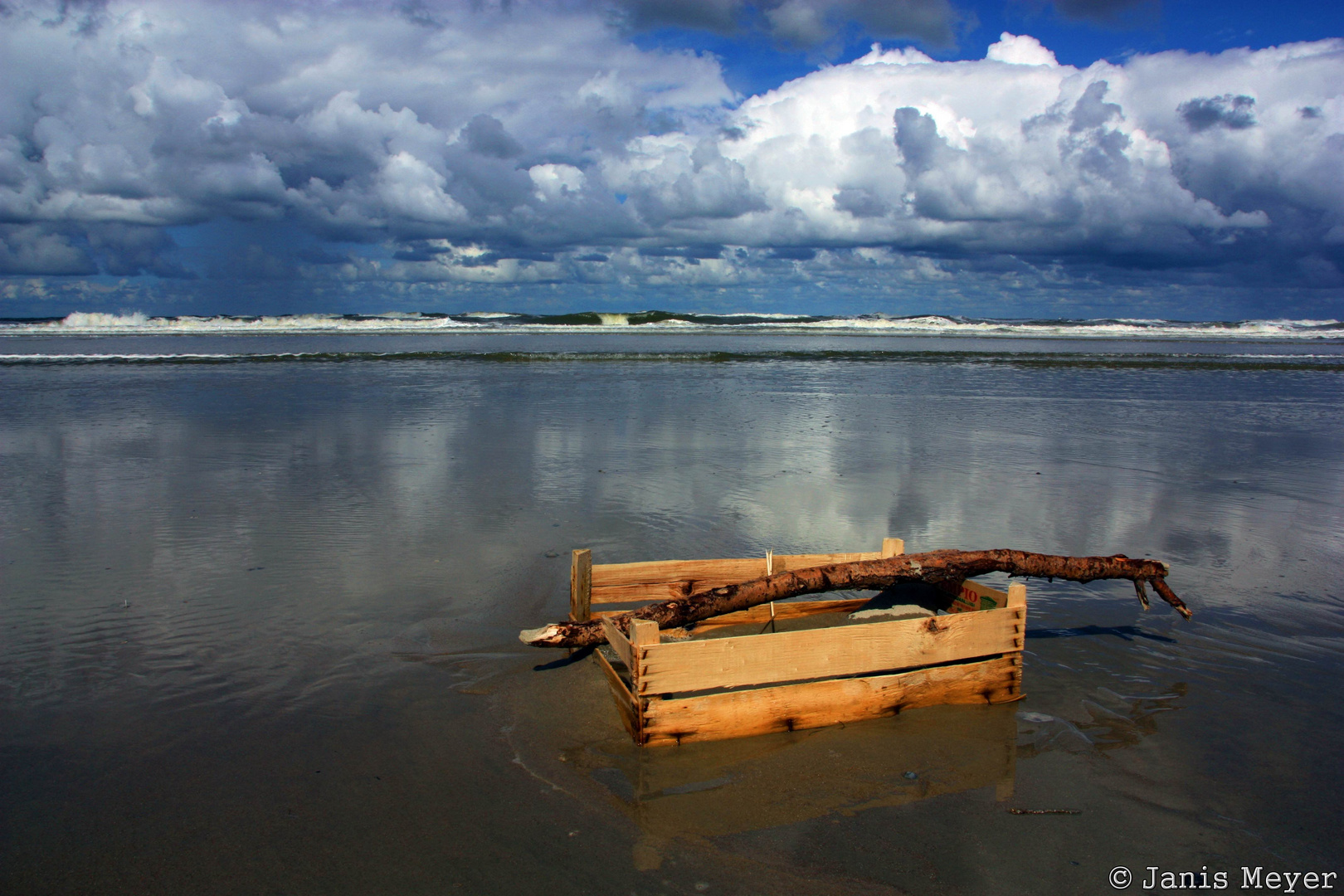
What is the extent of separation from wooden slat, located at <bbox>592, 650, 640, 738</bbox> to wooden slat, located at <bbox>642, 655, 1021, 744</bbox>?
0.11 meters

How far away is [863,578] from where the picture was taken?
503 centimetres


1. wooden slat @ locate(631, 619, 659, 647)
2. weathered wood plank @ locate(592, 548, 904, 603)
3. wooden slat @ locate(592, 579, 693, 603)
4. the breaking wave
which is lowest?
wooden slat @ locate(592, 579, 693, 603)

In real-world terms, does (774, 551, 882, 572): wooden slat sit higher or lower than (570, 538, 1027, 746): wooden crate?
higher

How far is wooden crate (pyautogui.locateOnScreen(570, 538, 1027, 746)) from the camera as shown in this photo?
4.05 meters

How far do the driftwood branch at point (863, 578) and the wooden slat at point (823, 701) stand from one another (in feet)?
2.16

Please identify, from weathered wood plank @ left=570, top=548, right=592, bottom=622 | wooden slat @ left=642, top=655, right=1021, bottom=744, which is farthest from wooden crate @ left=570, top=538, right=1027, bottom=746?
weathered wood plank @ left=570, top=548, right=592, bottom=622

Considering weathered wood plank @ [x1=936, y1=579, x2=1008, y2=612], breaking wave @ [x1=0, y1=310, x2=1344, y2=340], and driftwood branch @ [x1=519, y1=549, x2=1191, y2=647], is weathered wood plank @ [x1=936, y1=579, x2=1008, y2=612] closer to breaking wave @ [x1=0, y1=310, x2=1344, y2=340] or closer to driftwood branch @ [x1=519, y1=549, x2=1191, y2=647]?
driftwood branch @ [x1=519, y1=549, x2=1191, y2=647]

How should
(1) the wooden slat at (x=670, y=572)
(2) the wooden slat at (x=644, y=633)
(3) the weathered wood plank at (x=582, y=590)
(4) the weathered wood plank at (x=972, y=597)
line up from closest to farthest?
(2) the wooden slat at (x=644, y=633) < (4) the weathered wood plank at (x=972, y=597) < (3) the weathered wood plank at (x=582, y=590) < (1) the wooden slat at (x=670, y=572)

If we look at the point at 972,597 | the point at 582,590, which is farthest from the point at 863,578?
the point at 582,590

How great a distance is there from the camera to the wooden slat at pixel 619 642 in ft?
13.6

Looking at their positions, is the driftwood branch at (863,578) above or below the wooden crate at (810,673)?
above

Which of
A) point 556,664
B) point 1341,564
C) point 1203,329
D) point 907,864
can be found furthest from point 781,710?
point 1203,329

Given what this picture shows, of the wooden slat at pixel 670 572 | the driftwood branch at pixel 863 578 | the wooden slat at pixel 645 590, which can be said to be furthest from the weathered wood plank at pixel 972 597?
the wooden slat at pixel 645 590

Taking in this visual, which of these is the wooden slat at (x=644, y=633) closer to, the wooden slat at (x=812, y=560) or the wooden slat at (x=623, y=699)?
the wooden slat at (x=623, y=699)
